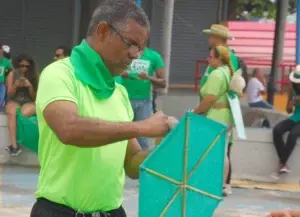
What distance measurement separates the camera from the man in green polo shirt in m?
3.37

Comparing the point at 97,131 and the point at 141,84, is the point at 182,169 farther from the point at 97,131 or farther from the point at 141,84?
the point at 141,84

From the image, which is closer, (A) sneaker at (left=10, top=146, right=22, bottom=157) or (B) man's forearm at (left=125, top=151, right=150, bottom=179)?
(B) man's forearm at (left=125, top=151, right=150, bottom=179)

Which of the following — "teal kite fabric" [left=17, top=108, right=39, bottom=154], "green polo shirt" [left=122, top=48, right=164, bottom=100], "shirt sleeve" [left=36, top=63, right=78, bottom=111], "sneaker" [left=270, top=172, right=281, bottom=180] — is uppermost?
"shirt sleeve" [left=36, top=63, right=78, bottom=111]

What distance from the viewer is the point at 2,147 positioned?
448 inches

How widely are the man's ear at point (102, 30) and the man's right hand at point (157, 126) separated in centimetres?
39

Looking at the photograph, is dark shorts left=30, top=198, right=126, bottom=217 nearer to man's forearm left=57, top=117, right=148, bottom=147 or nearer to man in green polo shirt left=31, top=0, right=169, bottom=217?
man in green polo shirt left=31, top=0, right=169, bottom=217

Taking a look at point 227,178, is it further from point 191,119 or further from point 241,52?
point 241,52

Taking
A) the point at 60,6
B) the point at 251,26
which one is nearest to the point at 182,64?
the point at 60,6

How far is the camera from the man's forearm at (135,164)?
376 cm

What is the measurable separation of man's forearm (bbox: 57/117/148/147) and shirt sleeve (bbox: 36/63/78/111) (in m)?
0.14

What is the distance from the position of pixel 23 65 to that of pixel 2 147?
3.63ft

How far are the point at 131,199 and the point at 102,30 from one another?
19.5 ft

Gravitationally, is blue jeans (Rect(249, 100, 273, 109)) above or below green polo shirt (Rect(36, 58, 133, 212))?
below

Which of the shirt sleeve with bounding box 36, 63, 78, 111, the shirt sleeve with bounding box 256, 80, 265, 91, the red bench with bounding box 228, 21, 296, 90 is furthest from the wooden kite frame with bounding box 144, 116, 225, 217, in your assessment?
the red bench with bounding box 228, 21, 296, 90
